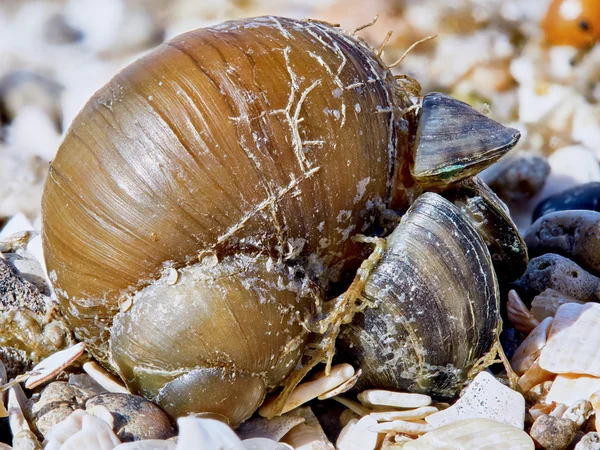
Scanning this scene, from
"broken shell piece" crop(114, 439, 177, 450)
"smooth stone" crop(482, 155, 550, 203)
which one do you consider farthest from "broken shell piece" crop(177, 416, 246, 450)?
"smooth stone" crop(482, 155, 550, 203)

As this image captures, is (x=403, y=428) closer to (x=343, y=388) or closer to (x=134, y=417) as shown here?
(x=343, y=388)

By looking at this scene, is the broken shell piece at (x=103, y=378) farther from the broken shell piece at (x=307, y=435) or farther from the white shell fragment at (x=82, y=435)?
the broken shell piece at (x=307, y=435)

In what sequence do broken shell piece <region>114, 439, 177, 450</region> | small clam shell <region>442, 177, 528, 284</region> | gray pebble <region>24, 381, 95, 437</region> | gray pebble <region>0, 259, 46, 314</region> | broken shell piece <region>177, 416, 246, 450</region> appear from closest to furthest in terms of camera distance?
broken shell piece <region>177, 416, 246, 450</region> < broken shell piece <region>114, 439, 177, 450</region> < gray pebble <region>24, 381, 95, 437</region> < gray pebble <region>0, 259, 46, 314</region> < small clam shell <region>442, 177, 528, 284</region>

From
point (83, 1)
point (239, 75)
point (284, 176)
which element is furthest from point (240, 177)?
point (83, 1)

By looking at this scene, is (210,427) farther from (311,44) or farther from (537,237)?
(537,237)

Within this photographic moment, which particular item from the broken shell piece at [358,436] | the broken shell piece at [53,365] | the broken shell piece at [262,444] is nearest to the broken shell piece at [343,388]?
the broken shell piece at [358,436]

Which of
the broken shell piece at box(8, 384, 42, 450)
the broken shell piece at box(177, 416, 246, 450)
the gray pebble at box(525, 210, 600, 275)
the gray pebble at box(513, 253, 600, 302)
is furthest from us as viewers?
the gray pebble at box(525, 210, 600, 275)

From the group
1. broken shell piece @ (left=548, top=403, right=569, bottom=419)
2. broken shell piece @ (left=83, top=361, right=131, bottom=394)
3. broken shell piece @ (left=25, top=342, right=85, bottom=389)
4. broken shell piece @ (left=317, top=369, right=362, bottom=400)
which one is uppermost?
broken shell piece @ (left=25, top=342, right=85, bottom=389)

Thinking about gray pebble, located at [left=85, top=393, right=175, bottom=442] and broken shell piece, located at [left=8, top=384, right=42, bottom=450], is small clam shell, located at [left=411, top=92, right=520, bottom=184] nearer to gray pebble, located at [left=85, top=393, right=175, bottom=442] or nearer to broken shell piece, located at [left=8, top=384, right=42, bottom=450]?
gray pebble, located at [left=85, top=393, right=175, bottom=442]
